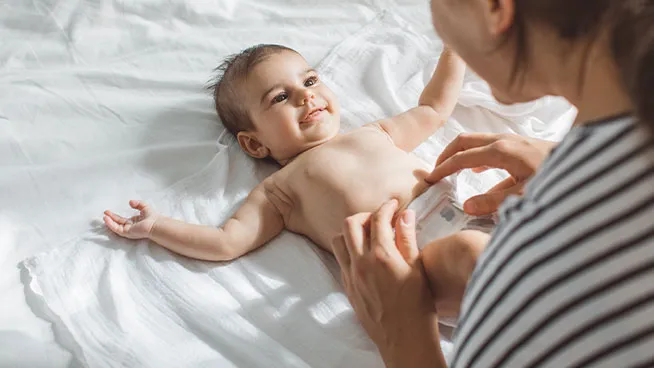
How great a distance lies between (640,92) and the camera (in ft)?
1.38

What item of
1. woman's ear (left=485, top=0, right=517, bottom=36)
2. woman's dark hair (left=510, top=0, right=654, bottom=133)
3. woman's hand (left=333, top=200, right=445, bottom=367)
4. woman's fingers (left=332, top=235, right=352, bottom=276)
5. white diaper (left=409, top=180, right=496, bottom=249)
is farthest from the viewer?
white diaper (left=409, top=180, right=496, bottom=249)

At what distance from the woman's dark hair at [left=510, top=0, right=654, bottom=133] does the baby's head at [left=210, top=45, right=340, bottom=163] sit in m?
0.66

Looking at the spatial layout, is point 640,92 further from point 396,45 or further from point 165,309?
point 396,45

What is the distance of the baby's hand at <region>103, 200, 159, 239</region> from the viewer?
41.6 inches

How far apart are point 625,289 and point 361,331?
506mm

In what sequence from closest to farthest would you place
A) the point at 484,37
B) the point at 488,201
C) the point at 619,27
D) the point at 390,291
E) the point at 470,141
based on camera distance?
1. the point at 619,27
2. the point at 484,37
3. the point at 390,291
4. the point at 488,201
5. the point at 470,141

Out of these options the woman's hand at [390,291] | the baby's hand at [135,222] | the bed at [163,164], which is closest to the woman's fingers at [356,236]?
the woman's hand at [390,291]

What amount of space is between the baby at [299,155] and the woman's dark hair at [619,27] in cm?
54

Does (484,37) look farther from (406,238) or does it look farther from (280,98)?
(280,98)

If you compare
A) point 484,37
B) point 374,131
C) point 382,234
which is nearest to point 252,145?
point 374,131

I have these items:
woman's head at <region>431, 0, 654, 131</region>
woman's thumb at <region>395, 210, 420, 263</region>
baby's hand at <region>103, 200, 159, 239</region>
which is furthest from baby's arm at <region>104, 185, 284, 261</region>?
woman's head at <region>431, 0, 654, 131</region>

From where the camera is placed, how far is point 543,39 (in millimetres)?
554

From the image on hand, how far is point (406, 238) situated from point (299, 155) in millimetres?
358

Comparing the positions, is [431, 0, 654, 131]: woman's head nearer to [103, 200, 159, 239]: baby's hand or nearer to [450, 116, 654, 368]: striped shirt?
[450, 116, 654, 368]: striped shirt
